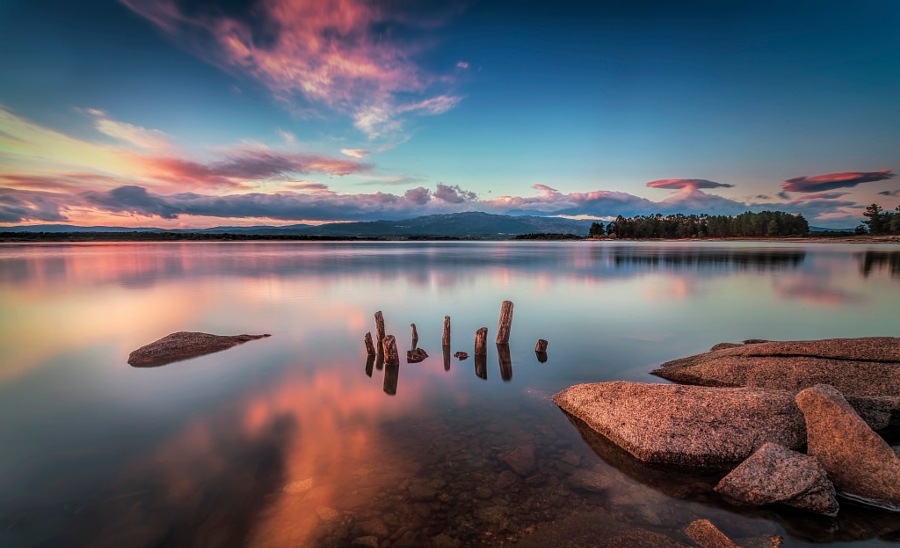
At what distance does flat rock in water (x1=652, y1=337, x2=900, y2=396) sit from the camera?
866cm

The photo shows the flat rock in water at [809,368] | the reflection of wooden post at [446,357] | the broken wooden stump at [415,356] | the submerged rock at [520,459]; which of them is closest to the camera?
the submerged rock at [520,459]

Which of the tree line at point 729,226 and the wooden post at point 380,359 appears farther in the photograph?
the tree line at point 729,226

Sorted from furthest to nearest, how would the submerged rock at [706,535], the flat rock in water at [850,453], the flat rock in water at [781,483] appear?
the flat rock in water at [850,453] < the flat rock in water at [781,483] < the submerged rock at [706,535]

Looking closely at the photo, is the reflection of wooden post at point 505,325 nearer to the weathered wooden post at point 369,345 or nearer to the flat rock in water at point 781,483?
the weathered wooden post at point 369,345

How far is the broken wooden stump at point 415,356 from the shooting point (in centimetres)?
1271

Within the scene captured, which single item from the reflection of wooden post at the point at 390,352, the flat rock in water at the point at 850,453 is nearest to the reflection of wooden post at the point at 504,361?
the reflection of wooden post at the point at 390,352

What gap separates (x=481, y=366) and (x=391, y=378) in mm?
2807

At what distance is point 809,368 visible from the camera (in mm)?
9172

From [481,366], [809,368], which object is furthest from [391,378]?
[809,368]

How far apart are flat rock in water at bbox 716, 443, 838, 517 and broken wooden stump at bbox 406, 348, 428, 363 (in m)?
8.53

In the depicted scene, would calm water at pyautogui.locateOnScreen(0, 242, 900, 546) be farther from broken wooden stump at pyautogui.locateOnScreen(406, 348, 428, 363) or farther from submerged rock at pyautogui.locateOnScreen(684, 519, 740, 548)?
broken wooden stump at pyautogui.locateOnScreen(406, 348, 428, 363)

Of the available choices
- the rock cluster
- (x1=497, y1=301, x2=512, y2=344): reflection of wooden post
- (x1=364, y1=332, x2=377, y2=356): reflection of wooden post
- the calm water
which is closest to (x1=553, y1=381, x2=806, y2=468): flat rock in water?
the rock cluster

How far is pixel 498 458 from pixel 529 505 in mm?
1235

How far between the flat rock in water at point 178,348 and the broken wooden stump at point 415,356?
21.7 ft
